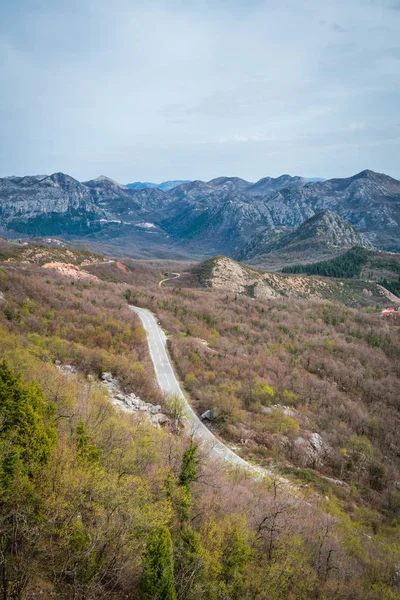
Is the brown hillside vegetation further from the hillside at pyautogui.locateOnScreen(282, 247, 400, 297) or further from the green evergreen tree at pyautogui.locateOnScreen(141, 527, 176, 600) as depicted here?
the hillside at pyautogui.locateOnScreen(282, 247, 400, 297)

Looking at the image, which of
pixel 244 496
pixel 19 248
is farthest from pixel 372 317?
pixel 19 248

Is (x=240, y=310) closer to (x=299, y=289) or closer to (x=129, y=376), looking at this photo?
(x=129, y=376)

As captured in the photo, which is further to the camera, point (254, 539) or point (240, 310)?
point (240, 310)

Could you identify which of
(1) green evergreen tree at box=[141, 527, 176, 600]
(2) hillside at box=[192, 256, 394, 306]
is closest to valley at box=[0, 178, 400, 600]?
(1) green evergreen tree at box=[141, 527, 176, 600]

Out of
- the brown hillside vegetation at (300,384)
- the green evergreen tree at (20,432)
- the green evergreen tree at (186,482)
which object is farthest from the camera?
the brown hillside vegetation at (300,384)

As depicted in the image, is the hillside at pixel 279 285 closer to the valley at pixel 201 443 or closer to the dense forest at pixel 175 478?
the valley at pixel 201 443

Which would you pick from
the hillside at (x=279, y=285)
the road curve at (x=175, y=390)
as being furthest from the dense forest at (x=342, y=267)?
the road curve at (x=175, y=390)
